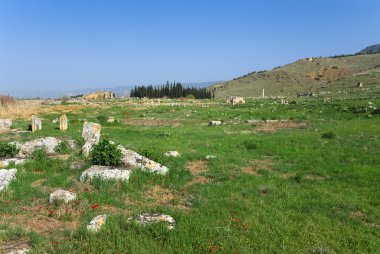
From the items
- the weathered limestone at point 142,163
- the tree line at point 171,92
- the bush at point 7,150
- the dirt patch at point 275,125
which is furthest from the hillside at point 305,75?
the weathered limestone at point 142,163

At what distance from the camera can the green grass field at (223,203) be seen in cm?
792

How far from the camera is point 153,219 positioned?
357 inches

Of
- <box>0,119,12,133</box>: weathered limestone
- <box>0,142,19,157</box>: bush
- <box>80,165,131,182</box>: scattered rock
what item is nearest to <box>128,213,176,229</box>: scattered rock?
<box>80,165,131,182</box>: scattered rock

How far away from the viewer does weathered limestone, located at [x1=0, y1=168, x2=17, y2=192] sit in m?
11.6

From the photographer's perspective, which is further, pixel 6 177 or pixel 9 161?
pixel 9 161

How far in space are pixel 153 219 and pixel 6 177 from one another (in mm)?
6441

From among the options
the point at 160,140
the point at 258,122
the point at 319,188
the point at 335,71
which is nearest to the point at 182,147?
the point at 160,140

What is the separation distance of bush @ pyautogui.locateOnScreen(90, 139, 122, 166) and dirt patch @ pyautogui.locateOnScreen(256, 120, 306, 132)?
14830 mm

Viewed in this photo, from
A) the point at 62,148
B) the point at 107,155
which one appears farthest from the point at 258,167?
the point at 62,148

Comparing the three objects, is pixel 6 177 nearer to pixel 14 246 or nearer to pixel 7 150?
pixel 7 150

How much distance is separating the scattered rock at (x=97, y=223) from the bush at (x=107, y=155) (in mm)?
4344

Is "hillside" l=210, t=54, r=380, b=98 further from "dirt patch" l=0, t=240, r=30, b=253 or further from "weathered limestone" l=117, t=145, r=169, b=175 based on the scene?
"dirt patch" l=0, t=240, r=30, b=253

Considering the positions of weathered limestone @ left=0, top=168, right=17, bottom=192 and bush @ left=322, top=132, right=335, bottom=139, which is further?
bush @ left=322, top=132, right=335, bottom=139

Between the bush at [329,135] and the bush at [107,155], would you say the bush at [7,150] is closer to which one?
the bush at [107,155]
